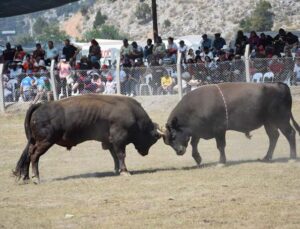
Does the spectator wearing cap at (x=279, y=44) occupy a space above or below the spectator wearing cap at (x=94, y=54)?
above

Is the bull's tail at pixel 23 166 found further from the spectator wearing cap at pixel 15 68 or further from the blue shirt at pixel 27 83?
the spectator wearing cap at pixel 15 68

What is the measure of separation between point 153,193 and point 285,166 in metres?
3.27

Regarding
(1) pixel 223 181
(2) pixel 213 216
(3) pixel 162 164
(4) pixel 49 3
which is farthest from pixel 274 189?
(4) pixel 49 3

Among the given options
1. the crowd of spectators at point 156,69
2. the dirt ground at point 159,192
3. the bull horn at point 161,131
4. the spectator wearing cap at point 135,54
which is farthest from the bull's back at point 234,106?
the spectator wearing cap at point 135,54

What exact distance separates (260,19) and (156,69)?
52.3 m

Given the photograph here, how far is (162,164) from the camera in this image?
1662 centimetres

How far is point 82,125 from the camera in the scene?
1515 centimetres

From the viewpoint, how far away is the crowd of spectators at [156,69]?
2567 centimetres

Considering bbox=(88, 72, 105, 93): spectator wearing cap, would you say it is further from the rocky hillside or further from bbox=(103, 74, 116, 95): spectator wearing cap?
the rocky hillside

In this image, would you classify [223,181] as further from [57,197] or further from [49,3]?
[49,3]

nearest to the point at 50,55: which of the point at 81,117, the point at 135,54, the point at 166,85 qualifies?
the point at 135,54

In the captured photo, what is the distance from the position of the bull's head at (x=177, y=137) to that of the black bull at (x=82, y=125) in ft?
2.03

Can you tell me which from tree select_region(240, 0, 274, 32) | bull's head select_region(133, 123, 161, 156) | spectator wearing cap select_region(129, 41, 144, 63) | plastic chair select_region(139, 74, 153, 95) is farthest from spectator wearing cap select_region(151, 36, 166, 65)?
tree select_region(240, 0, 274, 32)

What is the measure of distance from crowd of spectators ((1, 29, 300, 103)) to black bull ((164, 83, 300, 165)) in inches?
358
